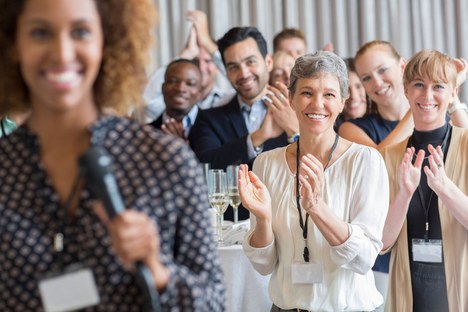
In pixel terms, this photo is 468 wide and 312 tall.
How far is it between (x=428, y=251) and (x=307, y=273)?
2.25 ft

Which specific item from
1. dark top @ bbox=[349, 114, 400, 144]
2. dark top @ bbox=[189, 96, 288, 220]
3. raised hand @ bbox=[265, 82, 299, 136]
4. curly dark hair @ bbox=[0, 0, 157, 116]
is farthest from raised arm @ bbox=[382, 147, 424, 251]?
curly dark hair @ bbox=[0, 0, 157, 116]

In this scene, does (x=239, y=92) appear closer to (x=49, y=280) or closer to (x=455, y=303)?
(x=455, y=303)

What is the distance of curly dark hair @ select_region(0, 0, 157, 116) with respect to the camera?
4.99 ft

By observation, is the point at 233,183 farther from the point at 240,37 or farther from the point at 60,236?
the point at 60,236

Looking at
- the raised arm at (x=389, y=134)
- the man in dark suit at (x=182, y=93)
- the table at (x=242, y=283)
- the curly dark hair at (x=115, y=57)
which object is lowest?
→ the table at (x=242, y=283)

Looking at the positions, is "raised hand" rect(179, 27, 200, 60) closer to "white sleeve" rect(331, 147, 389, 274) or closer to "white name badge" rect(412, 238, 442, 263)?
"white name badge" rect(412, 238, 442, 263)

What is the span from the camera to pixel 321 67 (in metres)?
3.29

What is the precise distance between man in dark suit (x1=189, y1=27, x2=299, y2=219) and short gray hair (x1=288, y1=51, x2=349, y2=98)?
1334mm

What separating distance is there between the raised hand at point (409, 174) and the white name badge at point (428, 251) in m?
0.21

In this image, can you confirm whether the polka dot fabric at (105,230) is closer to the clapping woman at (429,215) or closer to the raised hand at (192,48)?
the clapping woman at (429,215)

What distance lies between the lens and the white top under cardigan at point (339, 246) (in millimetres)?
3033

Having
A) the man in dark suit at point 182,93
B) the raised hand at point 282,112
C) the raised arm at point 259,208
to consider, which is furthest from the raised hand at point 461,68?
the man in dark suit at point 182,93

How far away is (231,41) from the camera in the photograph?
17.9 ft

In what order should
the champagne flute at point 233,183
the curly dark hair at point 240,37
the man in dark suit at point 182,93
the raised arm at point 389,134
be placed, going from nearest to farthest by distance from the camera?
1. the champagne flute at point 233,183
2. the raised arm at point 389,134
3. the curly dark hair at point 240,37
4. the man in dark suit at point 182,93
